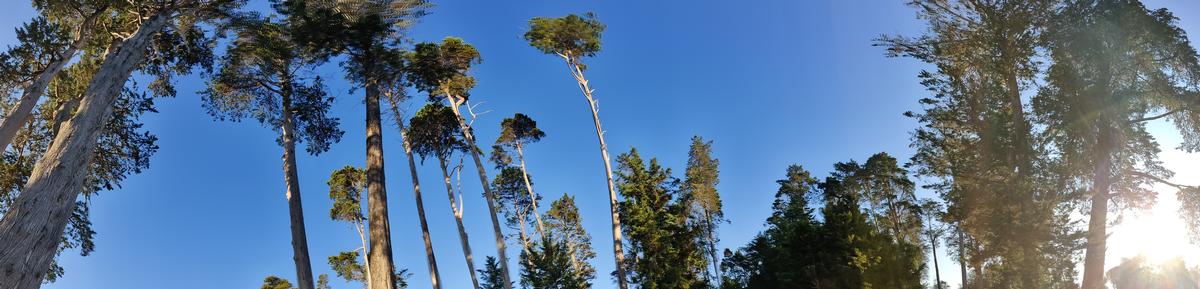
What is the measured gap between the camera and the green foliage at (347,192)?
31.8 metres

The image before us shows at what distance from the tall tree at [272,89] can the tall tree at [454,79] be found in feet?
11.8

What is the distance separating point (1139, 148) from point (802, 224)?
903 cm

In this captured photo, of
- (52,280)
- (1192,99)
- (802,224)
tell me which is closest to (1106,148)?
(1192,99)

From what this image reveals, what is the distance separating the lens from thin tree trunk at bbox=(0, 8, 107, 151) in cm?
1290

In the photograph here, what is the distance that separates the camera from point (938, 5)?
1788 cm

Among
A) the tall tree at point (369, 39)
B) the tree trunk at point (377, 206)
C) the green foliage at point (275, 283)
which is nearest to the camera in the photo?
the tree trunk at point (377, 206)

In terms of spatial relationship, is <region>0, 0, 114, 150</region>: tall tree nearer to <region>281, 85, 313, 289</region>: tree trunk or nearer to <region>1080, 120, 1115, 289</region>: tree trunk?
<region>281, 85, 313, 289</region>: tree trunk

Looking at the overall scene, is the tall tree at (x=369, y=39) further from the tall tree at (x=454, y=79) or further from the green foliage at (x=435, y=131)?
the green foliage at (x=435, y=131)

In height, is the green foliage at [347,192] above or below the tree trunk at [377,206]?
above

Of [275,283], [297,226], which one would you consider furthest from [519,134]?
[275,283]

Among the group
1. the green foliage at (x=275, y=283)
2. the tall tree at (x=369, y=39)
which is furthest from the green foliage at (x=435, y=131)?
the green foliage at (x=275, y=283)

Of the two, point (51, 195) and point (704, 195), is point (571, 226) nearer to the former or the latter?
point (704, 195)

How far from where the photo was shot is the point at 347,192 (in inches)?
1284

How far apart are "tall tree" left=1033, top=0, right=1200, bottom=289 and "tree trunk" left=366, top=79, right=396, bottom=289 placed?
1599cm
